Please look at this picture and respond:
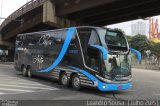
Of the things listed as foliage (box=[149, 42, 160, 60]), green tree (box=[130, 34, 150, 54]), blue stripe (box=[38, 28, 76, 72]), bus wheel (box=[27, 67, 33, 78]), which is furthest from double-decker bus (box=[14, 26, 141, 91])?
green tree (box=[130, 34, 150, 54])

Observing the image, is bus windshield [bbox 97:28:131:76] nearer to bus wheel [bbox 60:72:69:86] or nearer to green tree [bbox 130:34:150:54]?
bus wheel [bbox 60:72:69:86]

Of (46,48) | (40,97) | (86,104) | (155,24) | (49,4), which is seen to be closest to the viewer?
(86,104)

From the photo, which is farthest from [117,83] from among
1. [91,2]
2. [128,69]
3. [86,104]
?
[91,2]

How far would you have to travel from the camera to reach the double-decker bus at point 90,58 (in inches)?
615

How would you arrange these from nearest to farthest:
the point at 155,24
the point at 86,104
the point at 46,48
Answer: the point at 86,104, the point at 46,48, the point at 155,24

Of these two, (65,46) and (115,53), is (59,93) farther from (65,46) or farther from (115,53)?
(65,46)

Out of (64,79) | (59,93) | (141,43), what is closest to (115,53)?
(59,93)

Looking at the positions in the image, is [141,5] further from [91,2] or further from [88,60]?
[88,60]

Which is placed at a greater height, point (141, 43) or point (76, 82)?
point (141, 43)

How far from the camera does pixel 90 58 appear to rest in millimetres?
16203

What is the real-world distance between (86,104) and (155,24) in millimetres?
140387

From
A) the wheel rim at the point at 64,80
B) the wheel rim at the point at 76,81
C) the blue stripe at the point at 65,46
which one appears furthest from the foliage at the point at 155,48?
the wheel rim at the point at 76,81

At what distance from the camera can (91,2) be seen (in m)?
26.8

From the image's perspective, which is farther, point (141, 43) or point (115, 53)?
point (141, 43)
